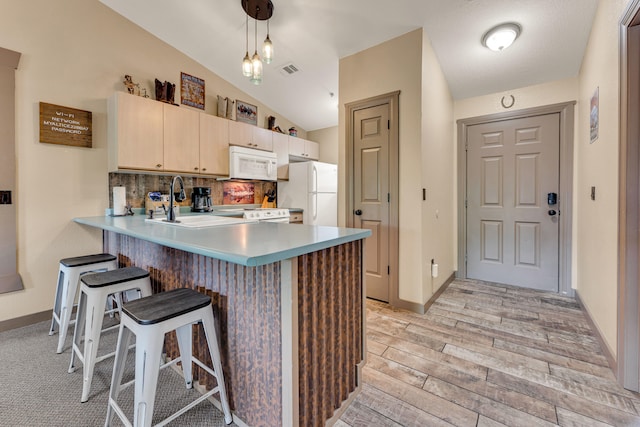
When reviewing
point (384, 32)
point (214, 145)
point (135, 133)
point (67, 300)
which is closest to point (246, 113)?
point (214, 145)

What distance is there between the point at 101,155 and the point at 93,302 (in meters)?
1.84

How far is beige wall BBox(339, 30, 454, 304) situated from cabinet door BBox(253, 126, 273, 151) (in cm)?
146

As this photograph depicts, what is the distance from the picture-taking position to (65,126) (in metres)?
2.50

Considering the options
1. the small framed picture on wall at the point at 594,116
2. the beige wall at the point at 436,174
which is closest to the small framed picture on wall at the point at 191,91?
the beige wall at the point at 436,174

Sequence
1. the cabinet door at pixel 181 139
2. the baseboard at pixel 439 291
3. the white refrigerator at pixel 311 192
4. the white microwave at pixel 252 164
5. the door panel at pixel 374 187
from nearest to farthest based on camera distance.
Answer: the baseboard at pixel 439 291 < the door panel at pixel 374 187 < the cabinet door at pixel 181 139 < the white microwave at pixel 252 164 < the white refrigerator at pixel 311 192

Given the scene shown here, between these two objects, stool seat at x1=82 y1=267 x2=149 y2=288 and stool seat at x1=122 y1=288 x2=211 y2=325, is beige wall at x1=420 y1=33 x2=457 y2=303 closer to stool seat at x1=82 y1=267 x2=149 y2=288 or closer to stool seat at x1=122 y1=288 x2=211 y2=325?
stool seat at x1=122 y1=288 x2=211 y2=325

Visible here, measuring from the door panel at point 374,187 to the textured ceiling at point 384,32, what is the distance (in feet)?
2.49

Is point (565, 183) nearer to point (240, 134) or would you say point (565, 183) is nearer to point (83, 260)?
point (240, 134)

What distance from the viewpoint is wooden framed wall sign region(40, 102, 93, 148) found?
2.40 metres

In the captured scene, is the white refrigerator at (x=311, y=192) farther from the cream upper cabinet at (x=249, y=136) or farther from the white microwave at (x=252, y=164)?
the cream upper cabinet at (x=249, y=136)

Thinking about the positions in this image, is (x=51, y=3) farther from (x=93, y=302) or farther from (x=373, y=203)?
(x=373, y=203)

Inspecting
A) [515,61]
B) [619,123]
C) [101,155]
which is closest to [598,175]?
[619,123]

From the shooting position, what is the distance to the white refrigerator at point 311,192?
4.21 m

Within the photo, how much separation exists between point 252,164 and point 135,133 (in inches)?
54.9
